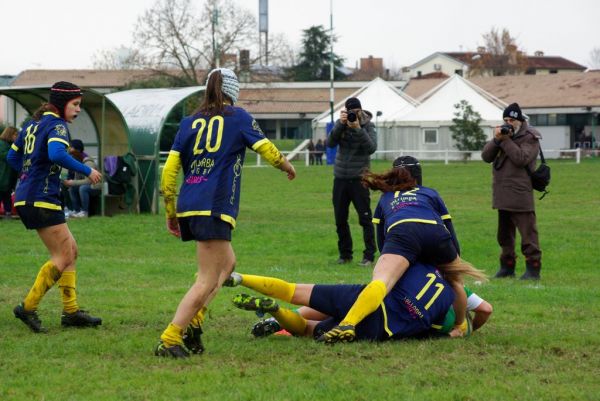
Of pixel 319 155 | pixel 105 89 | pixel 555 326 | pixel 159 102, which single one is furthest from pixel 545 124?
pixel 555 326

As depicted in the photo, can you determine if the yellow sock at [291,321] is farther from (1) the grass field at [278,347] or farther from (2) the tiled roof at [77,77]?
(2) the tiled roof at [77,77]

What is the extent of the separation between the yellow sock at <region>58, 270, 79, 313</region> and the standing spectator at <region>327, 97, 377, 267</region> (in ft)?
18.5

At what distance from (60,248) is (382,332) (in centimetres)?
269

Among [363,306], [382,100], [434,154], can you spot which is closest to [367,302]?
[363,306]

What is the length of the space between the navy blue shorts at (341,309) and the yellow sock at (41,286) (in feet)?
6.95

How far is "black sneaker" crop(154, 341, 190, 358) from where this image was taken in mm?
7039

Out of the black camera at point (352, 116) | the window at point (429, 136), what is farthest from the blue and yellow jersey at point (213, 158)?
the window at point (429, 136)

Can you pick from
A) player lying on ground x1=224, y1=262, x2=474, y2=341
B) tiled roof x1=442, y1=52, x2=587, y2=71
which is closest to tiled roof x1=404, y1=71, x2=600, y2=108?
tiled roof x1=442, y1=52, x2=587, y2=71

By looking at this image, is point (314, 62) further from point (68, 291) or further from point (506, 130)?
point (68, 291)

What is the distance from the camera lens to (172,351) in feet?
23.1

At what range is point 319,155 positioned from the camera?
57656 millimetres

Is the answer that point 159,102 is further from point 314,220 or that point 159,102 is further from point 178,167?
point 178,167

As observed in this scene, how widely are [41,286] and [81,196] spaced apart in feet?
44.7

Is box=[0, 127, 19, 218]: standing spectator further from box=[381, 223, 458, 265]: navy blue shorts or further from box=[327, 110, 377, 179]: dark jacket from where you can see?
box=[381, 223, 458, 265]: navy blue shorts
